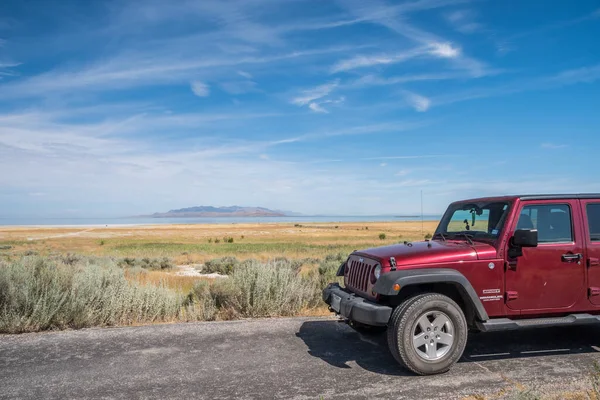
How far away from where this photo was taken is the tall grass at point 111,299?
7055 millimetres

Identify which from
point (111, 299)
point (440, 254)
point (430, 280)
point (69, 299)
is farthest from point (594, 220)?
point (69, 299)

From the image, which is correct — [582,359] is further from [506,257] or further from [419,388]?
[419,388]

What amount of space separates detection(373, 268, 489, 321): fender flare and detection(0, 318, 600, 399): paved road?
776 millimetres

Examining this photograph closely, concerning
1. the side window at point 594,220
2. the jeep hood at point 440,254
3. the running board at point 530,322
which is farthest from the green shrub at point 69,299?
the side window at point 594,220

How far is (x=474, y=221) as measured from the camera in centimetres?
→ 622

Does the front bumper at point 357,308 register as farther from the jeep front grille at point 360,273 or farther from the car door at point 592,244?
the car door at point 592,244

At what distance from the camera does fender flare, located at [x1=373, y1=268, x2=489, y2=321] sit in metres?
4.91

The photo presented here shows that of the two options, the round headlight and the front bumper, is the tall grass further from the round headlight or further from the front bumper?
the round headlight

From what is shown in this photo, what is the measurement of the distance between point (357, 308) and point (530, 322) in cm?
200

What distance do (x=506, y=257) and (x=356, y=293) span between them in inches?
73.0

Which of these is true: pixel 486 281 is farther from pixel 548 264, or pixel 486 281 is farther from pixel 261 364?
pixel 261 364

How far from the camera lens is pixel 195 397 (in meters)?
4.40

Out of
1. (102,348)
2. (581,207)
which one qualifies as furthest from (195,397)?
(581,207)

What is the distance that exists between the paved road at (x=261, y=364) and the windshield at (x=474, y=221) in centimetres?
148
